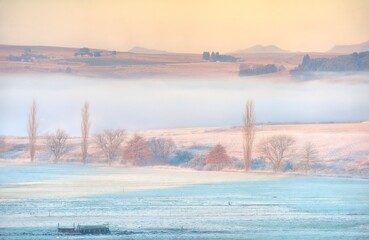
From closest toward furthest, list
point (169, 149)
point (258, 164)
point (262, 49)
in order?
point (262, 49) < point (169, 149) < point (258, 164)

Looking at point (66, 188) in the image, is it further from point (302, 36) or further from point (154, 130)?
point (302, 36)

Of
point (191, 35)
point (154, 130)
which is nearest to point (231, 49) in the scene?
point (191, 35)

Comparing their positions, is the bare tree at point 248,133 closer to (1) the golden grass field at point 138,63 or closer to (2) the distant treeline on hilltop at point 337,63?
(1) the golden grass field at point 138,63

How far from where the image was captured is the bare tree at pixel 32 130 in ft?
50.1

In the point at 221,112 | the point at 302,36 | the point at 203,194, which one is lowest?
the point at 203,194

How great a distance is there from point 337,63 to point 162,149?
2.77m

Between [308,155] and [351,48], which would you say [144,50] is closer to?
[308,155]

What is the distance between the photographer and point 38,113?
15.3 metres

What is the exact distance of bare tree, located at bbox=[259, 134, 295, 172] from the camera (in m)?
15.6

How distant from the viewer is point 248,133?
619 inches

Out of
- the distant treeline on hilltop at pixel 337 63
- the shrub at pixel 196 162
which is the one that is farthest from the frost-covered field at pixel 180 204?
the distant treeline on hilltop at pixel 337 63

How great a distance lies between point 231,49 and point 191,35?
1.97ft

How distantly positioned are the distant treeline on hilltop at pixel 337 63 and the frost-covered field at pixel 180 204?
158 centimetres

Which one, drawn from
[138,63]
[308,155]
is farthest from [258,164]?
[138,63]
